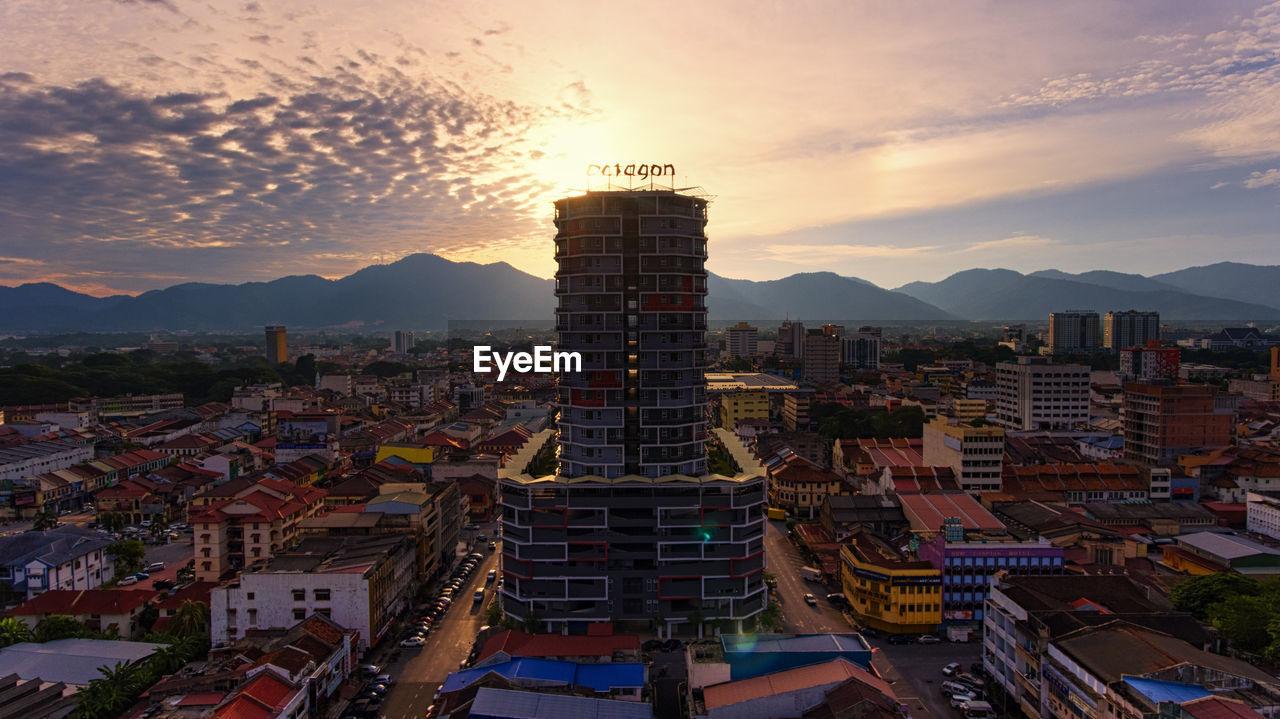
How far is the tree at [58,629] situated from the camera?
30797 millimetres

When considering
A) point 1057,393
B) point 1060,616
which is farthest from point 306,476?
point 1057,393

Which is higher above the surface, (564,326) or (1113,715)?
(564,326)

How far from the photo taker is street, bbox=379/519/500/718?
2784cm

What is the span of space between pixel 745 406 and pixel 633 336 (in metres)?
57.1

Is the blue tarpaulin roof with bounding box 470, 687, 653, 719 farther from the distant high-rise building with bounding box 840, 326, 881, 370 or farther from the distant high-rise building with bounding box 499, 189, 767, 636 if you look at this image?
the distant high-rise building with bounding box 840, 326, 881, 370

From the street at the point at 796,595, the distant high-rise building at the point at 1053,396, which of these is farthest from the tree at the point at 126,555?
the distant high-rise building at the point at 1053,396

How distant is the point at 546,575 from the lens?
3244 centimetres

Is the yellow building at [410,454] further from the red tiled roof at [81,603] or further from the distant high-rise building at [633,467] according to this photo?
the distant high-rise building at [633,467]

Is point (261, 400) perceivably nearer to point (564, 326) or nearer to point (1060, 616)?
point (564, 326)

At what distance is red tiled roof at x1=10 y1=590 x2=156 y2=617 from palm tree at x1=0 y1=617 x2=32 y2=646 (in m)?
1.78

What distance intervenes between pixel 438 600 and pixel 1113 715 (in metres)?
29.3

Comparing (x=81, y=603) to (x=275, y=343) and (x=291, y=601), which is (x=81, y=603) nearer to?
(x=291, y=601)

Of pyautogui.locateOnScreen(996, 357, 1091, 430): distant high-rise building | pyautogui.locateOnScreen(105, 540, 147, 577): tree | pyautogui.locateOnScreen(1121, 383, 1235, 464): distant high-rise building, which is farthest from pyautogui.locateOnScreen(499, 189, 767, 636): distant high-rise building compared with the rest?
pyautogui.locateOnScreen(996, 357, 1091, 430): distant high-rise building

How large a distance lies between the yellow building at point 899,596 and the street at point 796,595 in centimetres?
155
